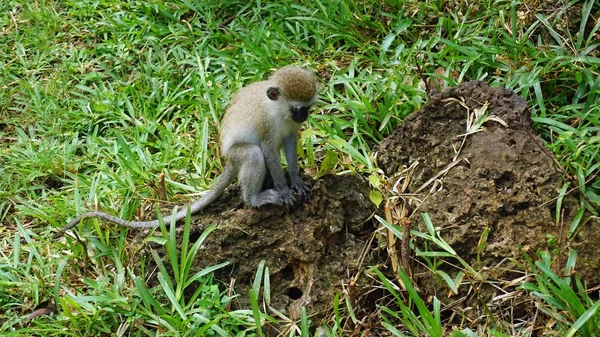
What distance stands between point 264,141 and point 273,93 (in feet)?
1.25

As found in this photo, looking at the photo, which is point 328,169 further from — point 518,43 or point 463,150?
point 518,43

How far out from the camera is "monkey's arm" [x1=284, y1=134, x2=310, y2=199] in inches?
220

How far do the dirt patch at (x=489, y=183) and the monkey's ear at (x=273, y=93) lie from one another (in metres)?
1.19

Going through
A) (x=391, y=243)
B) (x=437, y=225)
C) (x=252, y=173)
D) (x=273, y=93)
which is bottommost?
(x=391, y=243)

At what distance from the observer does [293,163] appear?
582 centimetres

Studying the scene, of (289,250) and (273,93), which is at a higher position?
(273,93)

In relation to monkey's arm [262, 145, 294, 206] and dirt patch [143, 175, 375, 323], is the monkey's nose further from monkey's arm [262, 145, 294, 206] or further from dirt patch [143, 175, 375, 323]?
dirt patch [143, 175, 375, 323]

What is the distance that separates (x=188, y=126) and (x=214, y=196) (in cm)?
175

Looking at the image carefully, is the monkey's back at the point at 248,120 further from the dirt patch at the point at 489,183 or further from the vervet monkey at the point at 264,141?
the dirt patch at the point at 489,183

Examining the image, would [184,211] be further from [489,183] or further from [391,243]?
[489,183]

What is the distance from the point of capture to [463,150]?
5.76 meters

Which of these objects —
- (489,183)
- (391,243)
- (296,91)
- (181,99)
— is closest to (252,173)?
(296,91)

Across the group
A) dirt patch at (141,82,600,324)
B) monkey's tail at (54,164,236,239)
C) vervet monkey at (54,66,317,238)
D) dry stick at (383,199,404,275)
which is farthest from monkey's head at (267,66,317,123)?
dry stick at (383,199,404,275)

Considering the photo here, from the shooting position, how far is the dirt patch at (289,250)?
5.34m
